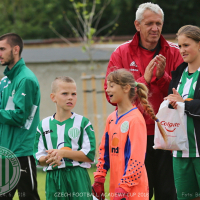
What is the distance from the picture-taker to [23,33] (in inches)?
1046

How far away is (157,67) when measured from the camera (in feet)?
11.4

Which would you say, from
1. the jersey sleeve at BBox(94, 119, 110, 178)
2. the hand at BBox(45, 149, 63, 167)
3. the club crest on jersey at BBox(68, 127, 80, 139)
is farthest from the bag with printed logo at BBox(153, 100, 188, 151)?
the hand at BBox(45, 149, 63, 167)

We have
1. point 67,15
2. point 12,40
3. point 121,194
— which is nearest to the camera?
point 121,194

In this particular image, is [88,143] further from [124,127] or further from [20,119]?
[20,119]

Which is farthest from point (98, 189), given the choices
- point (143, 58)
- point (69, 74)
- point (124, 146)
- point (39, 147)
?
point (69, 74)

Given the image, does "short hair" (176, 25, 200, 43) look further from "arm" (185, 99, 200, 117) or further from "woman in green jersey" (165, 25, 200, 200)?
"arm" (185, 99, 200, 117)

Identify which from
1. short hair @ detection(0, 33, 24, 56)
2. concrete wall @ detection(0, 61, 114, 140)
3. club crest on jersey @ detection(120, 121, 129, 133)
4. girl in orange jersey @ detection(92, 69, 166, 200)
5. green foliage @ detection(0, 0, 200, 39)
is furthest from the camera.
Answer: green foliage @ detection(0, 0, 200, 39)

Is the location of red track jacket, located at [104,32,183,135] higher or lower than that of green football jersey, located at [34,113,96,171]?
higher

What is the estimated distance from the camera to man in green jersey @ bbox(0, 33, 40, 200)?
4199 millimetres

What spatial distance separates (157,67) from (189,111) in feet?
1.82

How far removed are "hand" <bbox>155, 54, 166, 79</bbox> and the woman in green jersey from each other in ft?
0.63

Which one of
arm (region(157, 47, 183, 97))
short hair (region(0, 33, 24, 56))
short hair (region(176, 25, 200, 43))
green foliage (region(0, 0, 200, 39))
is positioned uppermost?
green foliage (region(0, 0, 200, 39))

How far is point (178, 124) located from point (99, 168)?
32.0 inches

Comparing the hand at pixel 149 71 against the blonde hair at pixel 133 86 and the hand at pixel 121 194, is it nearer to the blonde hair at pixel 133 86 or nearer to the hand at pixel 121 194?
the blonde hair at pixel 133 86
